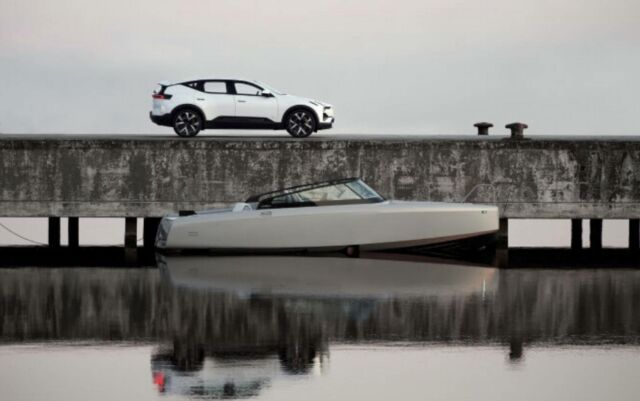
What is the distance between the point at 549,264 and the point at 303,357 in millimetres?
15242

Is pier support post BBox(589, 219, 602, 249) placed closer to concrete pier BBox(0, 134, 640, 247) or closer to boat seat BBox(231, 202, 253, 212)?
concrete pier BBox(0, 134, 640, 247)

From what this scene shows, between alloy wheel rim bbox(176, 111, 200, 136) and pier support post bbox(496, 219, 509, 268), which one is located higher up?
alloy wheel rim bbox(176, 111, 200, 136)

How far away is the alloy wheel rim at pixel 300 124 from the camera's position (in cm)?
3272

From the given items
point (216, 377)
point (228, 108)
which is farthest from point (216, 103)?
point (216, 377)

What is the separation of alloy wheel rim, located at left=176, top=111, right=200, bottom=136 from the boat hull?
370cm

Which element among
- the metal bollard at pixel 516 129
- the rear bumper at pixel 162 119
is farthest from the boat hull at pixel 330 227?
the rear bumper at pixel 162 119

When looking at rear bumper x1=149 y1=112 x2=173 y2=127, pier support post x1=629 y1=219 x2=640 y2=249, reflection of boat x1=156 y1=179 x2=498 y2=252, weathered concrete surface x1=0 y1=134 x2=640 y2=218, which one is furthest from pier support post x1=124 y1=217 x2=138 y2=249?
pier support post x1=629 y1=219 x2=640 y2=249

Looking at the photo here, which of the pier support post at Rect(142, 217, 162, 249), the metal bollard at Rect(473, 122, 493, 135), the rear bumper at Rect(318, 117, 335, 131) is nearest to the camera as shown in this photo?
the rear bumper at Rect(318, 117, 335, 131)

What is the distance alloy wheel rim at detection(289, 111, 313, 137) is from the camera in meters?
32.7

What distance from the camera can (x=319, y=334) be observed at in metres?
16.7

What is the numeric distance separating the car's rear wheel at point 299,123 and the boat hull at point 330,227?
4.20 m

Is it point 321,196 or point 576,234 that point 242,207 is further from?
point 576,234

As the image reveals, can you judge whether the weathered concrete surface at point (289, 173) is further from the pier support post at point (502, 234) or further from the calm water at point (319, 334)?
the calm water at point (319, 334)

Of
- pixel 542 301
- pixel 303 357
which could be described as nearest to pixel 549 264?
pixel 542 301
